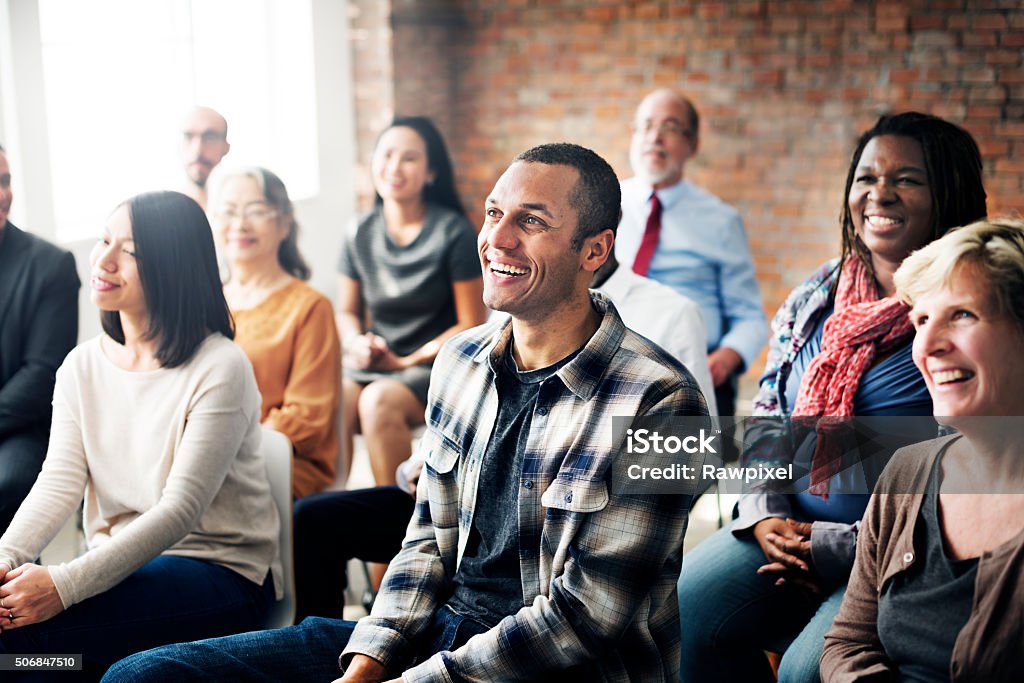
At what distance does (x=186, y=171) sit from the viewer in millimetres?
2973

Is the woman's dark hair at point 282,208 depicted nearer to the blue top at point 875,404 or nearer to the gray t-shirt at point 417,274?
the gray t-shirt at point 417,274

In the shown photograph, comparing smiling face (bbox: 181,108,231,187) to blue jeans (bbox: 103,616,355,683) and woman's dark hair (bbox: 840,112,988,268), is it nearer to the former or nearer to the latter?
blue jeans (bbox: 103,616,355,683)

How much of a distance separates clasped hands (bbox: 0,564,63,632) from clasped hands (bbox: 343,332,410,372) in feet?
5.02

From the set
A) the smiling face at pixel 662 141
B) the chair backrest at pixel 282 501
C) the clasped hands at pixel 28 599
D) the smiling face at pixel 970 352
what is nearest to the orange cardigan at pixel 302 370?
the chair backrest at pixel 282 501

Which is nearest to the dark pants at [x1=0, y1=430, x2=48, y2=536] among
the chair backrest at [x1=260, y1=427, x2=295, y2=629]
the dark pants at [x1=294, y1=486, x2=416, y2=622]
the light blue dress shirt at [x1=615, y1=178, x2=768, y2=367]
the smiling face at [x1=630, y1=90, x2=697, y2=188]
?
the chair backrest at [x1=260, y1=427, x2=295, y2=629]

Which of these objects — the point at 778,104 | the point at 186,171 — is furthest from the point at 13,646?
the point at 778,104

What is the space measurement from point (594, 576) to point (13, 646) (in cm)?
100

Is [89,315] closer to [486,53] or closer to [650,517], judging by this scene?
[650,517]

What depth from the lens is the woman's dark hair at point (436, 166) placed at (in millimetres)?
3316

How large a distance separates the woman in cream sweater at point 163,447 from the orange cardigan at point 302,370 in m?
0.55

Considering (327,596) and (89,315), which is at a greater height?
(89,315)

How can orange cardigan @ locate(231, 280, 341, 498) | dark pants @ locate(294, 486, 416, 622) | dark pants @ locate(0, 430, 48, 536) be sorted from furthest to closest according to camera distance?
orange cardigan @ locate(231, 280, 341, 498), dark pants @ locate(294, 486, 416, 622), dark pants @ locate(0, 430, 48, 536)

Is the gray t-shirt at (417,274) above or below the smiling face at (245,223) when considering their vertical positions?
below

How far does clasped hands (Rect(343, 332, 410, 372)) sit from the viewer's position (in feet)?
10.6
